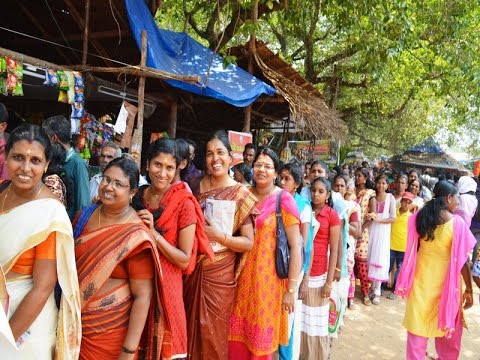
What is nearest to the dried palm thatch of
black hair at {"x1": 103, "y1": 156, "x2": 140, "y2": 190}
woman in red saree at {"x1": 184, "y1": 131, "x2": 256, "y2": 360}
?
woman in red saree at {"x1": 184, "y1": 131, "x2": 256, "y2": 360}

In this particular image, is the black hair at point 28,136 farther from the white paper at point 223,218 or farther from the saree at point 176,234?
the white paper at point 223,218

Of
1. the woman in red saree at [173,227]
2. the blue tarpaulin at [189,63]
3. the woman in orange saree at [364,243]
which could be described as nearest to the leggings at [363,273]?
the woman in orange saree at [364,243]

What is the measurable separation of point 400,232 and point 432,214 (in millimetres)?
2742

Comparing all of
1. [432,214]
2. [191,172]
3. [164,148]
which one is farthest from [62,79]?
[432,214]

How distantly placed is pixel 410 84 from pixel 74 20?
416 inches

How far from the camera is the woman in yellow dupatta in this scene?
1453mm

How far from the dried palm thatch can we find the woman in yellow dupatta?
4.98 m

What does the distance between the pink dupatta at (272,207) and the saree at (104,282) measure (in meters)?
1.00

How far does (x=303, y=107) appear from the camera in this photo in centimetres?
629

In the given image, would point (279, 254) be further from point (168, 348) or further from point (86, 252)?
point (86, 252)

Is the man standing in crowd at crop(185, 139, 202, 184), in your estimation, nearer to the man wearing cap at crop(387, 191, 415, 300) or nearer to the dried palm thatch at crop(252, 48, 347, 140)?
the dried palm thatch at crop(252, 48, 347, 140)

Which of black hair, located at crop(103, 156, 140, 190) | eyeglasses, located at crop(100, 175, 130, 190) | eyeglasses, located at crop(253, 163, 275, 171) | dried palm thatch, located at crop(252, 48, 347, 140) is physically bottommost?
eyeglasses, located at crop(100, 175, 130, 190)

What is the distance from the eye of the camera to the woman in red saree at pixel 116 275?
1.65 m

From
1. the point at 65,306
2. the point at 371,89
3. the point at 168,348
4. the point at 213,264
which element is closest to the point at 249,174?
the point at 213,264
